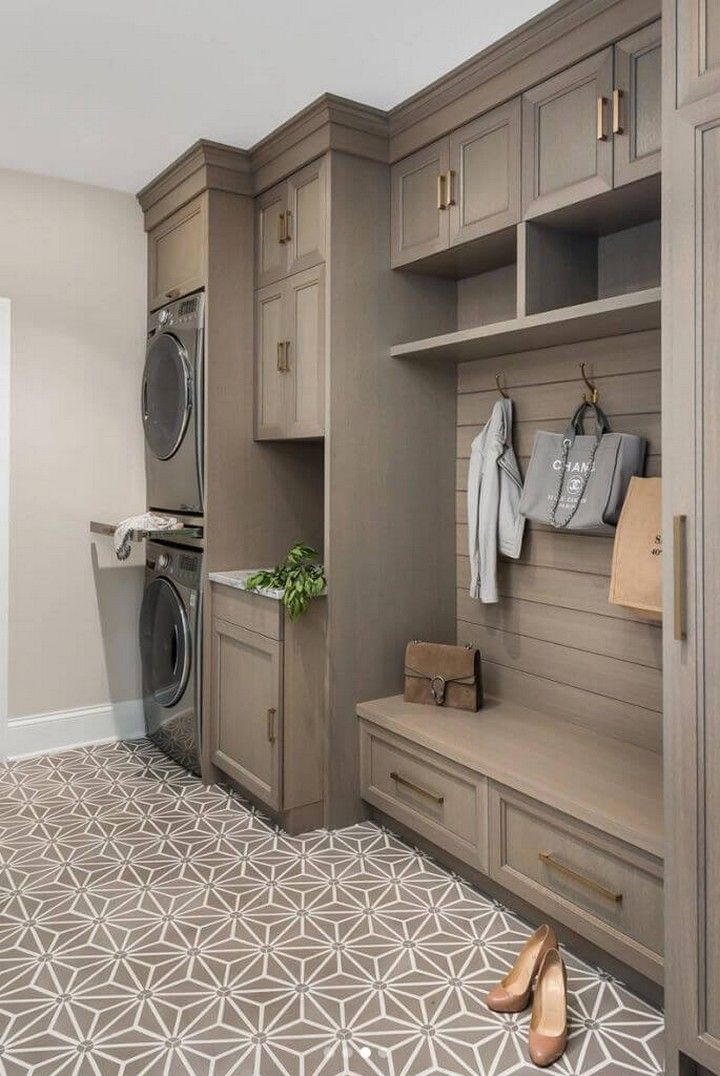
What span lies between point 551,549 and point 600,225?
1.07 metres

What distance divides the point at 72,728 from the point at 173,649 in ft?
2.37

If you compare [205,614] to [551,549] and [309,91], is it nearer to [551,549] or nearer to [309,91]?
[551,549]

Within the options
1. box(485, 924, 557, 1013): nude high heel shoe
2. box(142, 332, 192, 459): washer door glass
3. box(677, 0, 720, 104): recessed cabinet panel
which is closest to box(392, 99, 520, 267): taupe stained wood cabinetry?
box(677, 0, 720, 104): recessed cabinet panel

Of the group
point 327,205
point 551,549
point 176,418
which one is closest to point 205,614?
point 176,418

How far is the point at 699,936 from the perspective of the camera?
1674 millimetres

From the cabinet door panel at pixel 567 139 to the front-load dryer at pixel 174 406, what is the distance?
1.53 m

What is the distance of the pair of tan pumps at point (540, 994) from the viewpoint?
184 centimetres

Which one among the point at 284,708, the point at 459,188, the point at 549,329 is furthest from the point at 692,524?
the point at 284,708

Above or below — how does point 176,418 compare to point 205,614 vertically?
above

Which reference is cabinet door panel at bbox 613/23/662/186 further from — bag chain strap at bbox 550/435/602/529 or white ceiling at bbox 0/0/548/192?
bag chain strap at bbox 550/435/602/529

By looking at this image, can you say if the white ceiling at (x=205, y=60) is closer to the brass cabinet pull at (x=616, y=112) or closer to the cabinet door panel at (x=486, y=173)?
the cabinet door panel at (x=486, y=173)

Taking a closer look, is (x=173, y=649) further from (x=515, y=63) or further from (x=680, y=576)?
(x=515, y=63)

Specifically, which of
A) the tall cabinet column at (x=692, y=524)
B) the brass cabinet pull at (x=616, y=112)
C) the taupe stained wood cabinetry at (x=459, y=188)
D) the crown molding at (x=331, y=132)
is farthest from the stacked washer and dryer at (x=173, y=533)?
the tall cabinet column at (x=692, y=524)

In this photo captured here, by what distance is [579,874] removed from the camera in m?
2.16
